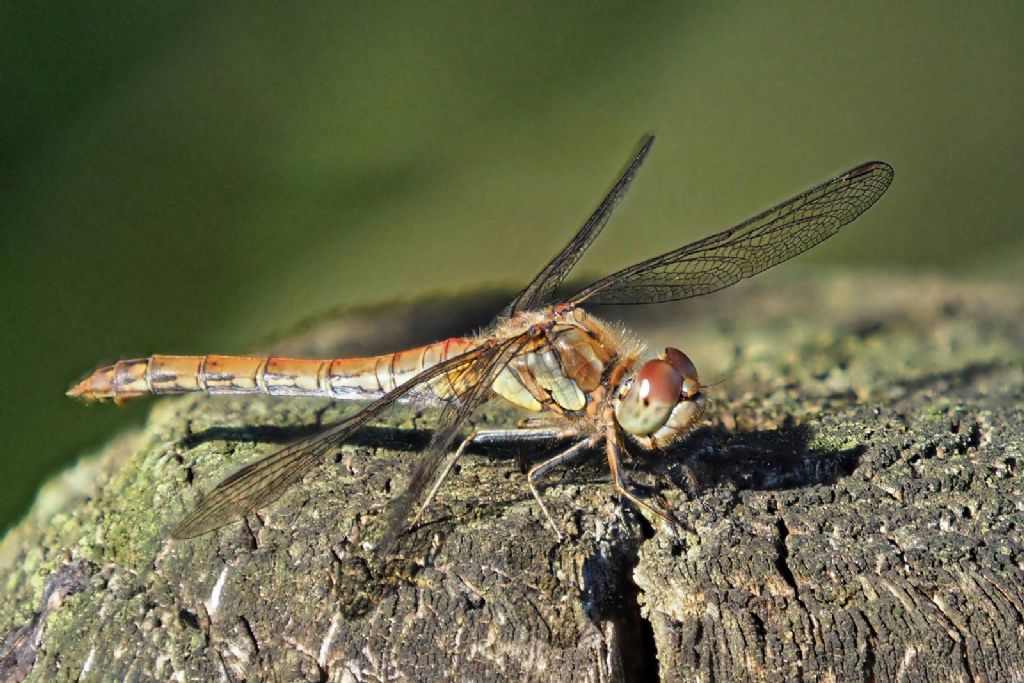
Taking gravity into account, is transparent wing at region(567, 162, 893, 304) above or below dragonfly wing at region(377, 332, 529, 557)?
above

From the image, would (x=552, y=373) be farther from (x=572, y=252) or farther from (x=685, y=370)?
(x=572, y=252)

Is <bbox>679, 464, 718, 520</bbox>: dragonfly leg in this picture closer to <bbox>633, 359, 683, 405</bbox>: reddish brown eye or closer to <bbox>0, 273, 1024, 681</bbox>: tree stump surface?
<bbox>0, 273, 1024, 681</bbox>: tree stump surface

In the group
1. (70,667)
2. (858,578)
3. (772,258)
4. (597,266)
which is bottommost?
(70,667)

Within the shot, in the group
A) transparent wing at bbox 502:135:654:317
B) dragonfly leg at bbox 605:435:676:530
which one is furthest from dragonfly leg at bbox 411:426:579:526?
transparent wing at bbox 502:135:654:317

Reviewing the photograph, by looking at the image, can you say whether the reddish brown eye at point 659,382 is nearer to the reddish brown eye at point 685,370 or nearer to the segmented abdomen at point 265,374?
the reddish brown eye at point 685,370

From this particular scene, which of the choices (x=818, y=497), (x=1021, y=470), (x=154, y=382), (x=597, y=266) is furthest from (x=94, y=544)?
(x=597, y=266)

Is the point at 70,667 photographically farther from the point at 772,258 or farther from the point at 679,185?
the point at 679,185

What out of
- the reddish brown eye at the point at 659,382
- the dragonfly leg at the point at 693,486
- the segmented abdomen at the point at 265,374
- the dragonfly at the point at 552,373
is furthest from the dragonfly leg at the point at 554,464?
the segmented abdomen at the point at 265,374
